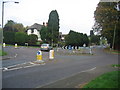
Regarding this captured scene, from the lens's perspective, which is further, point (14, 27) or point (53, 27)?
point (14, 27)

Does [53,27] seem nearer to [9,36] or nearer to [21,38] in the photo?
[21,38]

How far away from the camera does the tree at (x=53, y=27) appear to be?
188 ft

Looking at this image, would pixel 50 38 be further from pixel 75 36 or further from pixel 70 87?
pixel 70 87

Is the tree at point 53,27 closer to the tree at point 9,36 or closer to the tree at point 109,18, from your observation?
the tree at point 9,36

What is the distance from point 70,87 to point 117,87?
5.53 feet

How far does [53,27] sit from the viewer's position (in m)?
57.8

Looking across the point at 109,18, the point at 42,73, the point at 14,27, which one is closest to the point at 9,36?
the point at 109,18

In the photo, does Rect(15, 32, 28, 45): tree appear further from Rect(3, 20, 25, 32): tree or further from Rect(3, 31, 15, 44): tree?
Rect(3, 20, 25, 32): tree

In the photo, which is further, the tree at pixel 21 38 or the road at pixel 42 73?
the tree at pixel 21 38

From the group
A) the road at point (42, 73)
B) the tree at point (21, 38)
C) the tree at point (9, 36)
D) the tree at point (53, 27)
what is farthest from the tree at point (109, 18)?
the tree at point (9, 36)

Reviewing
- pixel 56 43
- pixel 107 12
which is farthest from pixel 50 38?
pixel 107 12

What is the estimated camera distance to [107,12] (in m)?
37.1

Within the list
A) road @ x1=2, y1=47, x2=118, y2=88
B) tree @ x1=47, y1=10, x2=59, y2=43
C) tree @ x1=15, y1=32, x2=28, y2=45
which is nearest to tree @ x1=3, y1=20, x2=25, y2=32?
tree @ x1=15, y1=32, x2=28, y2=45

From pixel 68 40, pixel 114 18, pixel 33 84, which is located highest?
pixel 114 18
